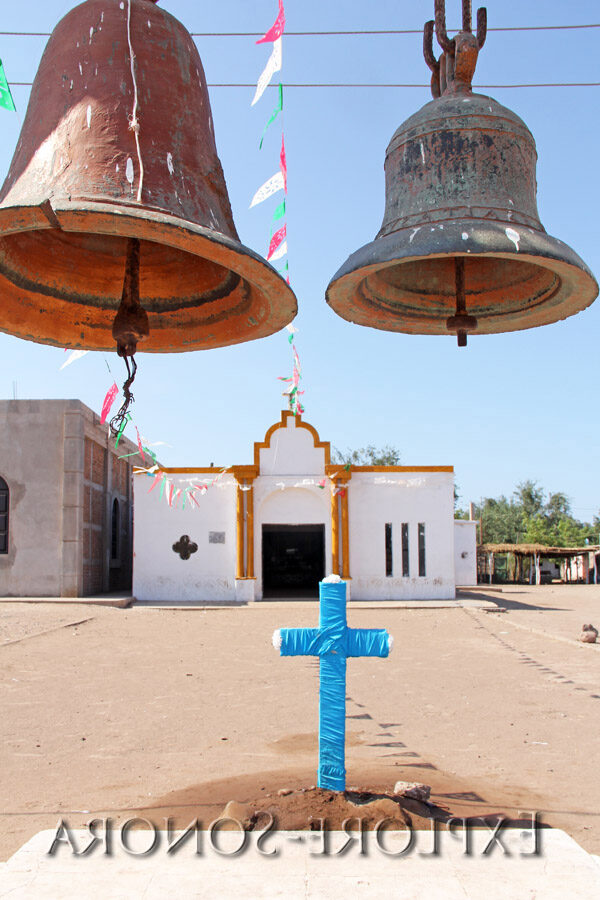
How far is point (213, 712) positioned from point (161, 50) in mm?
5858

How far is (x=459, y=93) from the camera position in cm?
289

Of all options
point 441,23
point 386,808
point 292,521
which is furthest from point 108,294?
point 292,521

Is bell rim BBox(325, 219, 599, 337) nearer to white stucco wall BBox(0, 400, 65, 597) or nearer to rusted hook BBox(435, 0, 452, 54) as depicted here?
rusted hook BBox(435, 0, 452, 54)

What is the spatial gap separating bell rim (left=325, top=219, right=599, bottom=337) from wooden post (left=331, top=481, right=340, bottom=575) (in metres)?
17.5

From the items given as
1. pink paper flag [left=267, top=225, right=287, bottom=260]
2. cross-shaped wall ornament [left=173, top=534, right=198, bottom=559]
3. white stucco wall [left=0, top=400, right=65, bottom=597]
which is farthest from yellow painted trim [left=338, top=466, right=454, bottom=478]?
pink paper flag [left=267, top=225, right=287, bottom=260]

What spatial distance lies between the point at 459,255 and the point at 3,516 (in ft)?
61.8

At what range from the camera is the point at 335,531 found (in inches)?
807

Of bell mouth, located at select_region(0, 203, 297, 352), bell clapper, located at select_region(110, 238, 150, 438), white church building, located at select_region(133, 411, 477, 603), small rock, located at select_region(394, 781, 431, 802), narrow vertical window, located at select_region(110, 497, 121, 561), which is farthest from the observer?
narrow vertical window, located at select_region(110, 497, 121, 561)

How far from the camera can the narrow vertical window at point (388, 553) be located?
20781 millimetres

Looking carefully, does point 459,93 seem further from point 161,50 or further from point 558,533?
point 558,533

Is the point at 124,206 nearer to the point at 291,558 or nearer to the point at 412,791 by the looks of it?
the point at 412,791

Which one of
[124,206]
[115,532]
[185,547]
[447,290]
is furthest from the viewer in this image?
[115,532]

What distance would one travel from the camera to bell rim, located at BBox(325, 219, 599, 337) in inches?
98.7

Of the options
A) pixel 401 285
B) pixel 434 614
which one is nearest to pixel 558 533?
pixel 434 614
